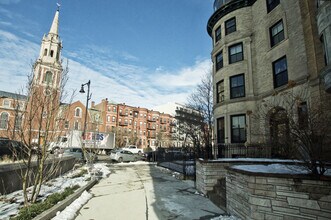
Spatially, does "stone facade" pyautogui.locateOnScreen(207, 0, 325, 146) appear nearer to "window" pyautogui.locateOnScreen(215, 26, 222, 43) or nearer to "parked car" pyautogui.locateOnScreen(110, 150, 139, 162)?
"window" pyautogui.locateOnScreen(215, 26, 222, 43)

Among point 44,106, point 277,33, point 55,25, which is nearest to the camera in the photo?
point 44,106

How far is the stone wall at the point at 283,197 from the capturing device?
3967 mm

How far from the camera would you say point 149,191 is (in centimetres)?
930

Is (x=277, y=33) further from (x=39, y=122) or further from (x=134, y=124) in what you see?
(x=134, y=124)

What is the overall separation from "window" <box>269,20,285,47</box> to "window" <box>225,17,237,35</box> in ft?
12.1

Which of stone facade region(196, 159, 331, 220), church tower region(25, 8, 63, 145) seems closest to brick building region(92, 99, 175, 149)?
church tower region(25, 8, 63, 145)

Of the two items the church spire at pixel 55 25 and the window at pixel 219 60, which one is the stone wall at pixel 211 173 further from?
the church spire at pixel 55 25

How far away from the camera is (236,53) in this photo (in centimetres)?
1708

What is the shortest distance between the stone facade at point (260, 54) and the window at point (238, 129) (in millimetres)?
115

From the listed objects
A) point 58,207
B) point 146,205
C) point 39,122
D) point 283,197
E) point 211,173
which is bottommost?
point 146,205

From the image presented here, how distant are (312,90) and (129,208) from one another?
10.5m

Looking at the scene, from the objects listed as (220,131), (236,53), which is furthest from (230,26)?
(220,131)

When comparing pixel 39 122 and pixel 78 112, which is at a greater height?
pixel 78 112

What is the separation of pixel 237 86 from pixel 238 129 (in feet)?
11.6
